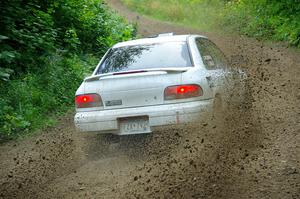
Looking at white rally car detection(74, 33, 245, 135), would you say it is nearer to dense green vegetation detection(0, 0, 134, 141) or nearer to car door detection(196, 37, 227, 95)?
car door detection(196, 37, 227, 95)

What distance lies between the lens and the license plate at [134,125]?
19.8ft

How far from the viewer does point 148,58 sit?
21.8 feet

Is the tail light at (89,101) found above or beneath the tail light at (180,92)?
beneath

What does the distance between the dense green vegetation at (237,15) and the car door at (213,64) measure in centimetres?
859

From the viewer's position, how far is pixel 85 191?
519 cm

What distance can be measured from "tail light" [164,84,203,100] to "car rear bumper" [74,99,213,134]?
103 mm

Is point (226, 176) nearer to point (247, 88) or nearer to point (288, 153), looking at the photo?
point (288, 153)

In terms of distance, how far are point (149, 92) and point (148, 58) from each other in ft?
2.55

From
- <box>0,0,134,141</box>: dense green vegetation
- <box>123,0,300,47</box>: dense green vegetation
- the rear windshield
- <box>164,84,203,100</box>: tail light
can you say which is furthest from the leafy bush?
<box>164,84,203,100</box>: tail light

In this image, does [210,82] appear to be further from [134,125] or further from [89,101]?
[89,101]

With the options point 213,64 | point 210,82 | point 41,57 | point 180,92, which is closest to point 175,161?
point 180,92

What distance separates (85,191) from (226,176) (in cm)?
155

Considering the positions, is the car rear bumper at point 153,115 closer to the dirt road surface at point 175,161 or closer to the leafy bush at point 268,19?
the dirt road surface at point 175,161

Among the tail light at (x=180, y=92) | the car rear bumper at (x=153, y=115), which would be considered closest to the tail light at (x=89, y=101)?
the car rear bumper at (x=153, y=115)
